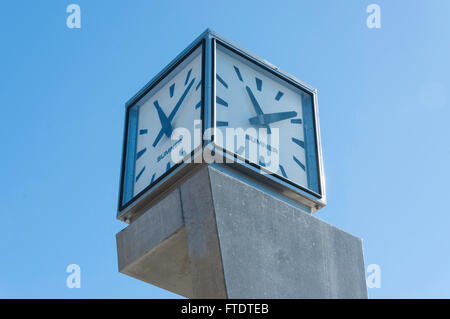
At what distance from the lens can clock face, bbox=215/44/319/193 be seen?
8789 millimetres

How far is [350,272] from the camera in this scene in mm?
8461

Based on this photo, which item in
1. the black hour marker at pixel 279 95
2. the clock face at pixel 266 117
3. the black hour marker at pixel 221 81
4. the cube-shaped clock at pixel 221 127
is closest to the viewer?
the cube-shaped clock at pixel 221 127

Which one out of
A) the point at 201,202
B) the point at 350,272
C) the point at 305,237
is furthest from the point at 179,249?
the point at 350,272

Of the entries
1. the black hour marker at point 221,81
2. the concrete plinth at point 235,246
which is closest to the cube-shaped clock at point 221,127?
the black hour marker at point 221,81

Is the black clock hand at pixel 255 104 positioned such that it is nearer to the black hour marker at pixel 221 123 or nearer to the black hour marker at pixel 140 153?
the black hour marker at pixel 221 123

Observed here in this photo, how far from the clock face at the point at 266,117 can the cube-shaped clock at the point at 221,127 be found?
0.04ft

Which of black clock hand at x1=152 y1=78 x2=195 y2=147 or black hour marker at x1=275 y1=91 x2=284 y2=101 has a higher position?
black hour marker at x1=275 y1=91 x2=284 y2=101

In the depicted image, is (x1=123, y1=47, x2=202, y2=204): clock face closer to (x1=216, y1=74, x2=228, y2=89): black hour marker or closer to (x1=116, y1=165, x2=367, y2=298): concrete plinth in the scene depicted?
(x1=216, y1=74, x2=228, y2=89): black hour marker

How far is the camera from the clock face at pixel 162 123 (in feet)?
29.0

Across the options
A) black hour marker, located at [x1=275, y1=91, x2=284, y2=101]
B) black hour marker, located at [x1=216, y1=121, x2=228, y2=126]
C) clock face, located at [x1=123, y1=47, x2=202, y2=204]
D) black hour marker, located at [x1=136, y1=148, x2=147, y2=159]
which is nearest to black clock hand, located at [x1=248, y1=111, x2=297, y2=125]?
black hour marker, located at [x1=275, y1=91, x2=284, y2=101]

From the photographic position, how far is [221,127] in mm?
8570

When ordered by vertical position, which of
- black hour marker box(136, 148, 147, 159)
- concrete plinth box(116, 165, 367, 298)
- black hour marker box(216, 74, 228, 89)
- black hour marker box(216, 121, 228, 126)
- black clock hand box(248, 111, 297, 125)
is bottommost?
concrete plinth box(116, 165, 367, 298)
